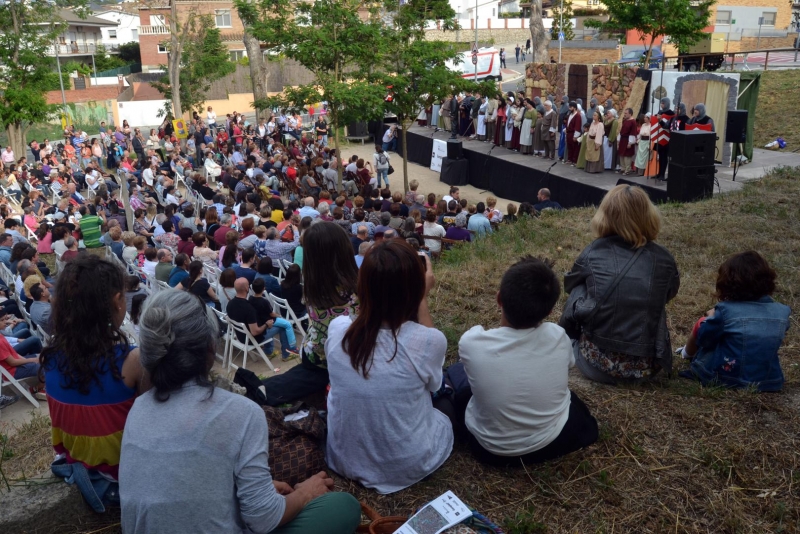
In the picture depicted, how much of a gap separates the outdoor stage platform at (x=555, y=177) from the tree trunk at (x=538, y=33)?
30.9ft

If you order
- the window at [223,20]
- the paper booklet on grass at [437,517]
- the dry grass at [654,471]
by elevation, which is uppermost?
the window at [223,20]

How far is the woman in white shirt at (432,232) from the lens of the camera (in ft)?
30.7

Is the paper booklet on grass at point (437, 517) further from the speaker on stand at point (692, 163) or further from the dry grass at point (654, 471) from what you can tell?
the speaker on stand at point (692, 163)

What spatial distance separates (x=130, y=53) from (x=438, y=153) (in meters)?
47.5

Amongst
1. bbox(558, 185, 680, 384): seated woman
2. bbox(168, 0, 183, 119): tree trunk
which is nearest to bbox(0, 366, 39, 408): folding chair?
bbox(558, 185, 680, 384): seated woman

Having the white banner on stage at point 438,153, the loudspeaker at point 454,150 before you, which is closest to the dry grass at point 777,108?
the loudspeaker at point 454,150

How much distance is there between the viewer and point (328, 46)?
14078 millimetres

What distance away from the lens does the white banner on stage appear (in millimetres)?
19547

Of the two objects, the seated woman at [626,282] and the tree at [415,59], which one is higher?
the tree at [415,59]

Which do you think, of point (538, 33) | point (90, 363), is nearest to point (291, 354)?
point (90, 363)

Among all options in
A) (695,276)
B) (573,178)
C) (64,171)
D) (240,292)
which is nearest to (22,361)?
(240,292)

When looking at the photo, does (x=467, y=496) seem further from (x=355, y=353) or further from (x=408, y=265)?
(x=408, y=265)

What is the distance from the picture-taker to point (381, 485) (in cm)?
305

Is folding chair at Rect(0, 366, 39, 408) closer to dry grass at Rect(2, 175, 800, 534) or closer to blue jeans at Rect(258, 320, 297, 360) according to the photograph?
dry grass at Rect(2, 175, 800, 534)
